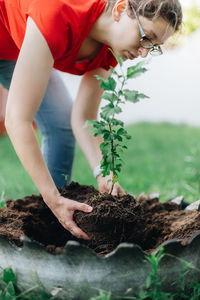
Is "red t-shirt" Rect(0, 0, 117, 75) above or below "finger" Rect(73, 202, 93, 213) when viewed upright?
above

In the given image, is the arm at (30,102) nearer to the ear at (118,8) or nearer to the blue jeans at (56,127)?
the ear at (118,8)

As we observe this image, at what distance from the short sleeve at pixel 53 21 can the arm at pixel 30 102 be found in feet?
0.09

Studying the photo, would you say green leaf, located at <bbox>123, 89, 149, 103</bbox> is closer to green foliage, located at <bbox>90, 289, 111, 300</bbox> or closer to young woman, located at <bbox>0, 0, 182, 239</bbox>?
young woman, located at <bbox>0, 0, 182, 239</bbox>

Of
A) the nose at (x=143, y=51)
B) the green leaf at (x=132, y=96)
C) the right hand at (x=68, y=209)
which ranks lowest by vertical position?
the right hand at (x=68, y=209)

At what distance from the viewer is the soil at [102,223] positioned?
1.67 m

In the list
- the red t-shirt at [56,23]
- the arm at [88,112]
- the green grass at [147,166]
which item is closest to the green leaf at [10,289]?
the arm at [88,112]

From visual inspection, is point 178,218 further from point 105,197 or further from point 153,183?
A: point 153,183

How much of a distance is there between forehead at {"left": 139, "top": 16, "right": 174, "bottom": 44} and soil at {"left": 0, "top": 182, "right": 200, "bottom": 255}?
75cm

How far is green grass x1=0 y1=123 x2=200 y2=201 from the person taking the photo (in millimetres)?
3455

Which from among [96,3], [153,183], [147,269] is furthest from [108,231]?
[153,183]

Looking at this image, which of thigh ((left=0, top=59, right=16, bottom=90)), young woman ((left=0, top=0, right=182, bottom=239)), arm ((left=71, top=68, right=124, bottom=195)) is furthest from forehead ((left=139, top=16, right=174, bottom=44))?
thigh ((left=0, top=59, right=16, bottom=90))

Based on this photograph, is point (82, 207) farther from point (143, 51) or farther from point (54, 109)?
point (54, 109)

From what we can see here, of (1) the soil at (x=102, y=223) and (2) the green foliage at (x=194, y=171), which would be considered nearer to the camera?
(1) the soil at (x=102, y=223)

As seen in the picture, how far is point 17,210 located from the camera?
2.00 m
